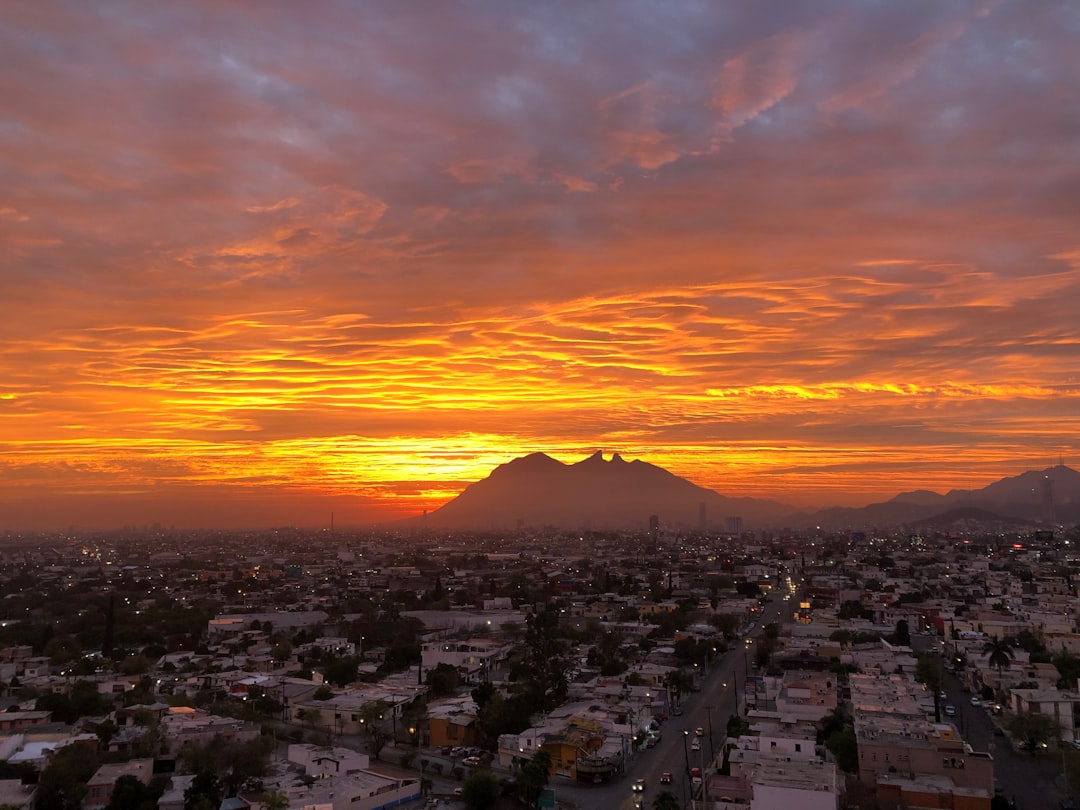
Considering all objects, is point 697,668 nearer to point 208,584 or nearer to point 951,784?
point 951,784

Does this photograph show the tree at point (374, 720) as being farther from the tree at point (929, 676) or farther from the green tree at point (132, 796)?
the tree at point (929, 676)

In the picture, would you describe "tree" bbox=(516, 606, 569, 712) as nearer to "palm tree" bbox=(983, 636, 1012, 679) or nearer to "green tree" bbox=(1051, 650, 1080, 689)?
"palm tree" bbox=(983, 636, 1012, 679)

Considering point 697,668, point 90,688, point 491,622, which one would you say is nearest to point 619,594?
point 491,622

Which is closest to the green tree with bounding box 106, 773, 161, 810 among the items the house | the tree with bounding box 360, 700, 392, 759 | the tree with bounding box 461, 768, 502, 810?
the house

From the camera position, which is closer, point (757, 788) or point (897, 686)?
point (757, 788)

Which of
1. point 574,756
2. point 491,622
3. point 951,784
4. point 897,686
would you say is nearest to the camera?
point 951,784

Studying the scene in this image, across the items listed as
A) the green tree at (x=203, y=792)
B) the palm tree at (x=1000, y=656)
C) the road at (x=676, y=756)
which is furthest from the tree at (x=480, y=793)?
the palm tree at (x=1000, y=656)
